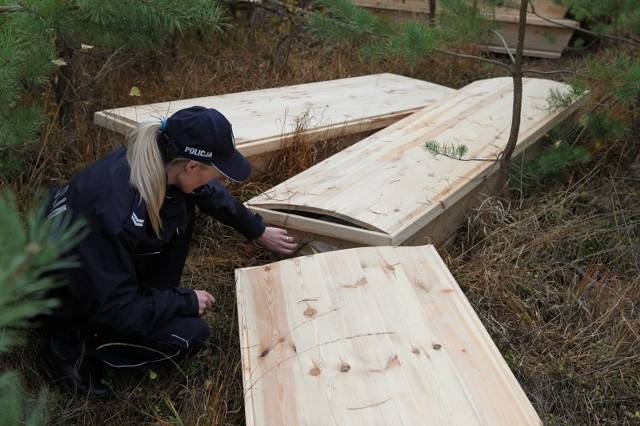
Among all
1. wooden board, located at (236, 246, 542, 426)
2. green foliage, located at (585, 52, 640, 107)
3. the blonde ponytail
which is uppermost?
the blonde ponytail

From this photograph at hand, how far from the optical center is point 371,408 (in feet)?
6.59

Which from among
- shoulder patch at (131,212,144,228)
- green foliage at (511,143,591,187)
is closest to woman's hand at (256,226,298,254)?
shoulder patch at (131,212,144,228)

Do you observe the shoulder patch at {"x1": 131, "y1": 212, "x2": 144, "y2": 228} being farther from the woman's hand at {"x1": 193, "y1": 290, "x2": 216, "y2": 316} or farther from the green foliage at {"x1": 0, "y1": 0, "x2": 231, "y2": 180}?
the green foliage at {"x1": 0, "y1": 0, "x2": 231, "y2": 180}

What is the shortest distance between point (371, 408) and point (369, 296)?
576 millimetres

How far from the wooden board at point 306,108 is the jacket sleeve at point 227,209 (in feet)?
2.02

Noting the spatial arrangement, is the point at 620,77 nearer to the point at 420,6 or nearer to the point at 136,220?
the point at 136,220

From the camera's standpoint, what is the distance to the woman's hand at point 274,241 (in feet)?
9.68

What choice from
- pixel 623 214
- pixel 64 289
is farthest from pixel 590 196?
pixel 64 289

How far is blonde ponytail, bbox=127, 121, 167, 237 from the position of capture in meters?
2.22

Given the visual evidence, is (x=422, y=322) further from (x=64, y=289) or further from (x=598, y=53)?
(x=598, y=53)

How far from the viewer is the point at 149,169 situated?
2.24 m

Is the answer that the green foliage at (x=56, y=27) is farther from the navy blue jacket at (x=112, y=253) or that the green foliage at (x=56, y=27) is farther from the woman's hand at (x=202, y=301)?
the woman's hand at (x=202, y=301)

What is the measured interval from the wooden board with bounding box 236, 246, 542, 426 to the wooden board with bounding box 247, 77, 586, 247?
8.8 inches

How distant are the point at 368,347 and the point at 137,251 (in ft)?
2.65
